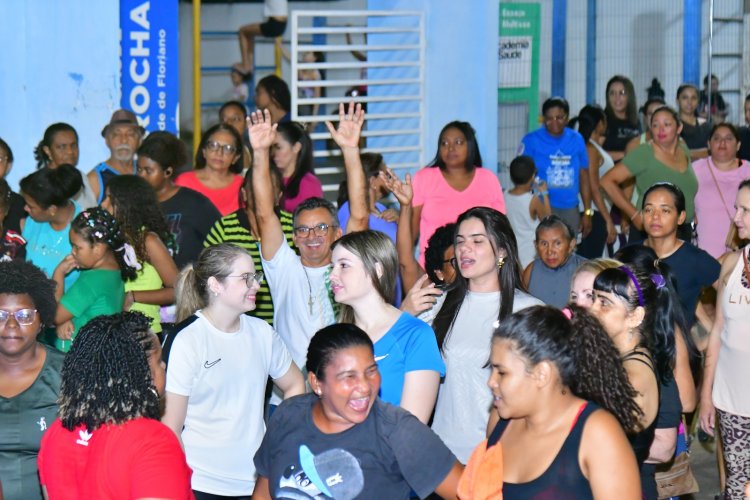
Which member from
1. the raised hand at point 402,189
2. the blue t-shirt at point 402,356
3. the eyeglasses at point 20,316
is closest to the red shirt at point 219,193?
the raised hand at point 402,189

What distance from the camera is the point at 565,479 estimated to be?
132 inches

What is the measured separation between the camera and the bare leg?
14.2 meters

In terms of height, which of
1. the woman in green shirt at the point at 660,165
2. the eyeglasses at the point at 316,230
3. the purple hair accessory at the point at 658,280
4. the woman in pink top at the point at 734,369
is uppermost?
the woman in green shirt at the point at 660,165

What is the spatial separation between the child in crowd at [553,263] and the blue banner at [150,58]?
3.74 metres

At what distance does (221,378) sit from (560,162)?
20.1 ft

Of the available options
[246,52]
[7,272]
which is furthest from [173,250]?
[246,52]

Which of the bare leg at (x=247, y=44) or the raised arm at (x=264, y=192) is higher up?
the bare leg at (x=247, y=44)

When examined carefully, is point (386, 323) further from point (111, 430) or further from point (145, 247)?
point (145, 247)

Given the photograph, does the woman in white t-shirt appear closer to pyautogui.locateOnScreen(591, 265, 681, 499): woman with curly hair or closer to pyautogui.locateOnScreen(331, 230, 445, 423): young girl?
pyautogui.locateOnScreen(331, 230, 445, 423): young girl

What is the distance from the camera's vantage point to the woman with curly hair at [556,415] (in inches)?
132

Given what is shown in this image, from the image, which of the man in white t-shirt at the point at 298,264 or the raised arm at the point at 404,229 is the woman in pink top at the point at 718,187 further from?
the man in white t-shirt at the point at 298,264

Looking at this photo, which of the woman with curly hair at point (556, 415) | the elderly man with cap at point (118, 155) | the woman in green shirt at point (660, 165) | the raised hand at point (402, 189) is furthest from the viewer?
the woman in green shirt at point (660, 165)

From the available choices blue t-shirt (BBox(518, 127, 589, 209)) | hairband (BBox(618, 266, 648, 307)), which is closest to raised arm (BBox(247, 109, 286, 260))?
hairband (BBox(618, 266, 648, 307))

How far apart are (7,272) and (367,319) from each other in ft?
4.76
